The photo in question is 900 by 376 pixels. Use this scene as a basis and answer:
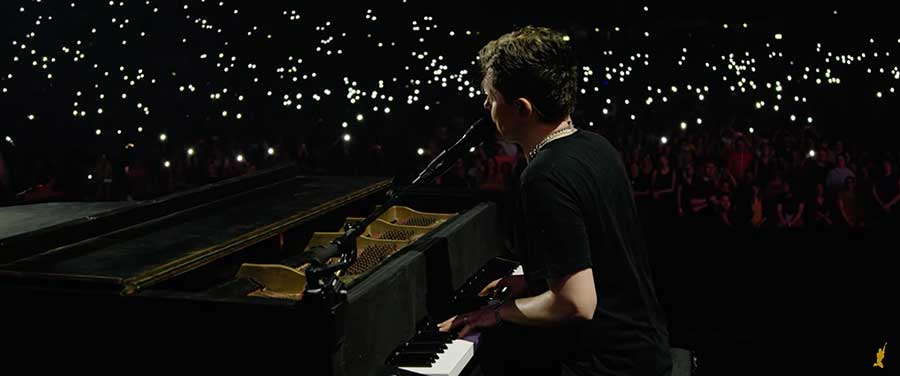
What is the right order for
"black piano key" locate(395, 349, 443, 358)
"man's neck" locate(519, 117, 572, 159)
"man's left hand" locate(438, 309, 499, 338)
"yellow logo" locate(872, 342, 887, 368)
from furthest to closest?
"yellow logo" locate(872, 342, 887, 368), "black piano key" locate(395, 349, 443, 358), "man's left hand" locate(438, 309, 499, 338), "man's neck" locate(519, 117, 572, 159)

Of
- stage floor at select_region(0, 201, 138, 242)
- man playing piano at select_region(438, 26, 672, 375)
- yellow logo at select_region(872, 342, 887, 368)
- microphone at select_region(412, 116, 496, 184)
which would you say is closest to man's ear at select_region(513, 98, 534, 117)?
man playing piano at select_region(438, 26, 672, 375)

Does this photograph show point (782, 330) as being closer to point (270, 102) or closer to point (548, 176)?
point (548, 176)

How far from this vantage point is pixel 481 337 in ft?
10.2

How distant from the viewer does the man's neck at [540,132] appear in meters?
2.42

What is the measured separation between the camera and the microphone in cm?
267

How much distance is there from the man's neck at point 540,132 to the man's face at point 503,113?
4 centimetres

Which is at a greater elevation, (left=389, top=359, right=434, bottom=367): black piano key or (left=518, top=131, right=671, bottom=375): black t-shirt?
(left=518, top=131, right=671, bottom=375): black t-shirt

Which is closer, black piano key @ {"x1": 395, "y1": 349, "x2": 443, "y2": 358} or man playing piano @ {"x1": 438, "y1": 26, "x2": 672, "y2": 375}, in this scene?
man playing piano @ {"x1": 438, "y1": 26, "x2": 672, "y2": 375}

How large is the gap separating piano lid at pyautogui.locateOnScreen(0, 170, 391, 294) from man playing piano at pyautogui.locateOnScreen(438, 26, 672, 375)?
1.26 meters

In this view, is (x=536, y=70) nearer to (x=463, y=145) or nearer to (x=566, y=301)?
(x=463, y=145)

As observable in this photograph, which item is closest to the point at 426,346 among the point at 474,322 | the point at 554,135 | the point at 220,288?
the point at 474,322

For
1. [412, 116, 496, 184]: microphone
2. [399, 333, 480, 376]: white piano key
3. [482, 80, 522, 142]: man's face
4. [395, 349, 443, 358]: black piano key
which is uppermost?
Answer: [482, 80, 522, 142]: man's face

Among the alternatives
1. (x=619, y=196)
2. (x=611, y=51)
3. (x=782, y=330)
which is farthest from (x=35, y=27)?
(x=619, y=196)

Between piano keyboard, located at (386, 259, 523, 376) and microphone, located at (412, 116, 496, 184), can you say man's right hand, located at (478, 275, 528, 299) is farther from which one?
microphone, located at (412, 116, 496, 184)
